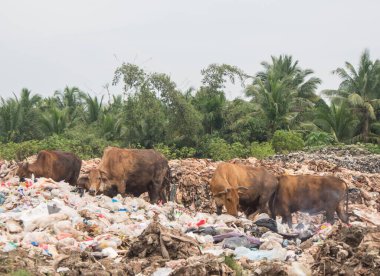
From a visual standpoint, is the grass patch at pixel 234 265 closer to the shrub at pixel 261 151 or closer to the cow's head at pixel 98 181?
the cow's head at pixel 98 181

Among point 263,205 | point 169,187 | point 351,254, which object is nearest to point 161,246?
point 351,254

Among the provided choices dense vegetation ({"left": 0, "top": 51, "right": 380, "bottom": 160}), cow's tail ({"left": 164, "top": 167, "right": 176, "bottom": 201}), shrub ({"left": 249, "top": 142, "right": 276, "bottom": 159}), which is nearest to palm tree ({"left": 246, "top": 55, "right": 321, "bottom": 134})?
dense vegetation ({"left": 0, "top": 51, "right": 380, "bottom": 160})

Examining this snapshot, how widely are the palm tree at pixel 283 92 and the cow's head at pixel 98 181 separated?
23.6 meters

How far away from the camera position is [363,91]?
40281 millimetres

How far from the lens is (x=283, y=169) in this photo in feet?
67.7

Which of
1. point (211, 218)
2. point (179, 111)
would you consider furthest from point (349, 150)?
point (211, 218)

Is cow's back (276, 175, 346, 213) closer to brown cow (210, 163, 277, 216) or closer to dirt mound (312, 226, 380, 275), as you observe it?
brown cow (210, 163, 277, 216)

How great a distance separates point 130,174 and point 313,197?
15.3ft

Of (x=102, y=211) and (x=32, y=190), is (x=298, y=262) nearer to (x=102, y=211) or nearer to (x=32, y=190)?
(x=102, y=211)

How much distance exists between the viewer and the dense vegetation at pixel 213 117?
33000 mm

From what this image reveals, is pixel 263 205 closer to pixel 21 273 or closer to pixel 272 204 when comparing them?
pixel 272 204

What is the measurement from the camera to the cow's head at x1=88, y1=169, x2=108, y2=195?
1526 centimetres

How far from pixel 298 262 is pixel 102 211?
4928mm

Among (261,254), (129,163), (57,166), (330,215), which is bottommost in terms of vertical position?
(330,215)
